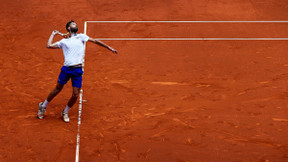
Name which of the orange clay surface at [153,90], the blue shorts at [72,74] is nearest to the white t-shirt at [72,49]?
the blue shorts at [72,74]

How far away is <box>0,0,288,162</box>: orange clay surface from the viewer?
303 inches

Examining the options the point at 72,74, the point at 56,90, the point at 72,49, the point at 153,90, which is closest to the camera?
the point at 72,49

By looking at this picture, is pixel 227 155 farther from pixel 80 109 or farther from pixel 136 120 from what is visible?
pixel 80 109

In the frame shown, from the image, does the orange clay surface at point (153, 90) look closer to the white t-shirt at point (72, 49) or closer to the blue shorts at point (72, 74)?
the blue shorts at point (72, 74)

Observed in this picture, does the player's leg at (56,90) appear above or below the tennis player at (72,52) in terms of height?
below

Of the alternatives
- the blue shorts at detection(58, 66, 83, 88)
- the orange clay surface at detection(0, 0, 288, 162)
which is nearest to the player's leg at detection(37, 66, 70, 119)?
the blue shorts at detection(58, 66, 83, 88)

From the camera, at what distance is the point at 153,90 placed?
32.1ft

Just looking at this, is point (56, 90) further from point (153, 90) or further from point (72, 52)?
point (153, 90)

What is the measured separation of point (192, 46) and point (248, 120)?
4126mm

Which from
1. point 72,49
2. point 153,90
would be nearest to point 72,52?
point 72,49

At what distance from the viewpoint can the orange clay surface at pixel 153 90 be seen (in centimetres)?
768

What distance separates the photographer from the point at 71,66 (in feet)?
Result: 26.1

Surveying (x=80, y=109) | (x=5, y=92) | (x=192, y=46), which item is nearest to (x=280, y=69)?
(x=192, y=46)

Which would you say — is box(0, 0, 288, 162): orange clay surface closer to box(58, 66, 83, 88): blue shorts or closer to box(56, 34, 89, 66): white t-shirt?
box(58, 66, 83, 88): blue shorts
